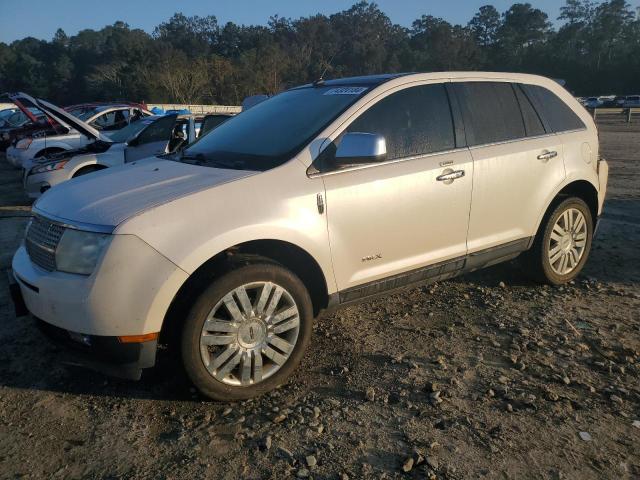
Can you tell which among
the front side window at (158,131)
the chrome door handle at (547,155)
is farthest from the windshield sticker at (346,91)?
the front side window at (158,131)

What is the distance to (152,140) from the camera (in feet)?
29.3

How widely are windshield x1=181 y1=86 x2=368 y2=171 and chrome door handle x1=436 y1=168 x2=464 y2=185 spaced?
0.79 meters

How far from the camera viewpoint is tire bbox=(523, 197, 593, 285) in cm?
446

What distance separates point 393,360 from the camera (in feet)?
11.2

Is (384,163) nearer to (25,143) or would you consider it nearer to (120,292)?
(120,292)

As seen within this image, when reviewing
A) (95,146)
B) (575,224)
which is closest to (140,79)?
(95,146)

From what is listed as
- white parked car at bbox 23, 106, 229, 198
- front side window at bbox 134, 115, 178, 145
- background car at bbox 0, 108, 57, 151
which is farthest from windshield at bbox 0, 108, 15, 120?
front side window at bbox 134, 115, 178, 145

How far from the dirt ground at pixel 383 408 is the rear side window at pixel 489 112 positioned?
4.59ft

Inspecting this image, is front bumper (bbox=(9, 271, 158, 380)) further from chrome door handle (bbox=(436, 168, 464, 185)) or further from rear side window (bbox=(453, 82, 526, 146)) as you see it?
rear side window (bbox=(453, 82, 526, 146))

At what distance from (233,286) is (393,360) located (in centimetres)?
125

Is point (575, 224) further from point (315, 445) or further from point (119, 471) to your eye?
point (119, 471)

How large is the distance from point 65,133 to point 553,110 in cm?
1075

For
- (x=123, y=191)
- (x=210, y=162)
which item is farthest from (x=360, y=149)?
(x=123, y=191)

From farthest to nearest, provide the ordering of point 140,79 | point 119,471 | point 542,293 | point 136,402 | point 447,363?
point 140,79
point 542,293
point 447,363
point 136,402
point 119,471
